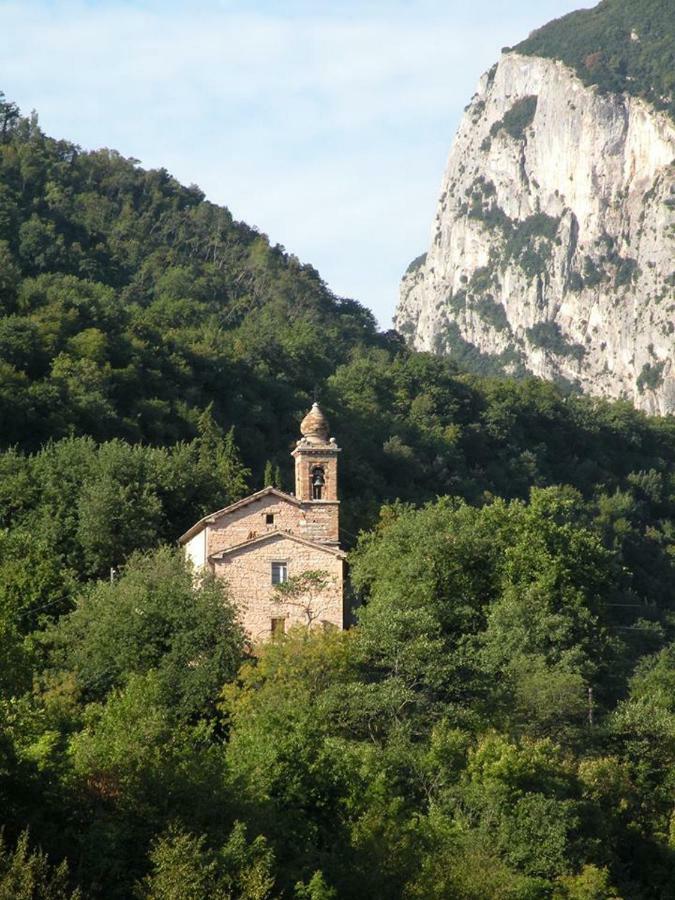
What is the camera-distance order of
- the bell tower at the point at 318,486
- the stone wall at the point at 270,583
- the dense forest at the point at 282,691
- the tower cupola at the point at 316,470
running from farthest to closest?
the tower cupola at the point at 316,470
the bell tower at the point at 318,486
the stone wall at the point at 270,583
the dense forest at the point at 282,691

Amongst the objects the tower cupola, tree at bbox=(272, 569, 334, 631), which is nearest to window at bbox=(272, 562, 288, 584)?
tree at bbox=(272, 569, 334, 631)

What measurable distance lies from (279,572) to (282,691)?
243 inches

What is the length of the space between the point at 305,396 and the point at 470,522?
4808cm

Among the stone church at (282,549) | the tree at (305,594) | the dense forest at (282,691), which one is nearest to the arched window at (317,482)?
the stone church at (282,549)

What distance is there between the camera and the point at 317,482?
52906 mm

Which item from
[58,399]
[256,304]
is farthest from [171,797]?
[256,304]

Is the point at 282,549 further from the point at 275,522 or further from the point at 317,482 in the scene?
the point at 317,482

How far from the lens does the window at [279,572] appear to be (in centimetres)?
4919

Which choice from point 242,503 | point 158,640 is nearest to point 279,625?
point 158,640

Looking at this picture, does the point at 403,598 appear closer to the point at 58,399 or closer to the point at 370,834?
the point at 370,834

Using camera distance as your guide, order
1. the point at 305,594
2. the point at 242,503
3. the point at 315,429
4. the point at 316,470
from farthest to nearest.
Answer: the point at 315,429
the point at 316,470
the point at 242,503
the point at 305,594

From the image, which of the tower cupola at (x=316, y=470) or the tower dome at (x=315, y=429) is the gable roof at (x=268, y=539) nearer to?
the tower cupola at (x=316, y=470)

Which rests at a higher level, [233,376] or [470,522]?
[233,376]

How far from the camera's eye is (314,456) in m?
52.9
